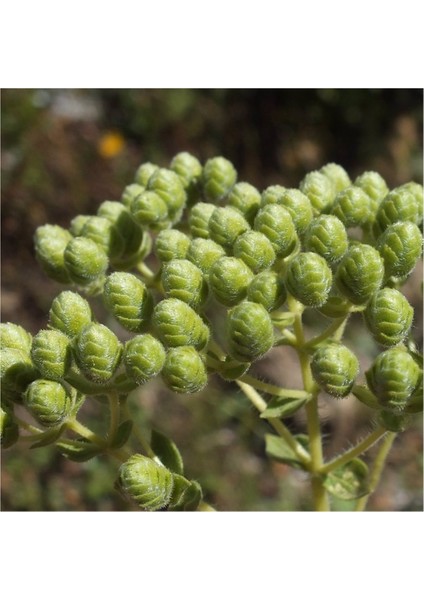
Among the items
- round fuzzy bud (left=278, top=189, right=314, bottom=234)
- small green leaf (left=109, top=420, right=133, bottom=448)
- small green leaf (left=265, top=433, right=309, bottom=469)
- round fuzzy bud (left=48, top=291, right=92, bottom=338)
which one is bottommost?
small green leaf (left=265, top=433, right=309, bottom=469)

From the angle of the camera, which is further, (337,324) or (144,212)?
(144,212)

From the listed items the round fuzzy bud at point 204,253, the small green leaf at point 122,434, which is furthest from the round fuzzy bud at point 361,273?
the small green leaf at point 122,434

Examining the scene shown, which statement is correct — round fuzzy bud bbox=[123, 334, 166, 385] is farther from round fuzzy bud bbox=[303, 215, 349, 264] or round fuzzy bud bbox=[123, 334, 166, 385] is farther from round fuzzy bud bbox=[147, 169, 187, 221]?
round fuzzy bud bbox=[147, 169, 187, 221]

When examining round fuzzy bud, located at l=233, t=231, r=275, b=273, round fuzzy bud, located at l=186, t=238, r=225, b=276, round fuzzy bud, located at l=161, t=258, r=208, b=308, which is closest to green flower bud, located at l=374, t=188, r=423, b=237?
round fuzzy bud, located at l=233, t=231, r=275, b=273

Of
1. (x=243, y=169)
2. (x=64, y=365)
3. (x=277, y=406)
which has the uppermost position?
(x=243, y=169)

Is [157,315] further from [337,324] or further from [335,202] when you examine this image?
[335,202]

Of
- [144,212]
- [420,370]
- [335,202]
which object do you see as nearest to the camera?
[420,370]

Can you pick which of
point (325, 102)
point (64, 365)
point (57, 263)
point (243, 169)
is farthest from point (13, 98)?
point (64, 365)
